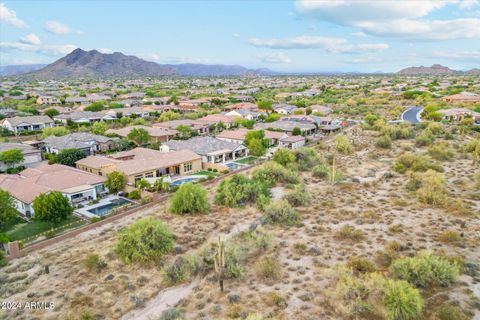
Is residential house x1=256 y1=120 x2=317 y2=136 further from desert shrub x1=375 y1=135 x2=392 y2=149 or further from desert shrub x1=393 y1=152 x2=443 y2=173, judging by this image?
desert shrub x1=393 y1=152 x2=443 y2=173

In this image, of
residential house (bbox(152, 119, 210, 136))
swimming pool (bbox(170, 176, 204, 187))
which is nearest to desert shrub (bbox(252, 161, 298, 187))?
swimming pool (bbox(170, 176, 204, 187))

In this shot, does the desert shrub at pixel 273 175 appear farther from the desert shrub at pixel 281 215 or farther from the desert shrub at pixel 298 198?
the desert shrub at pixel 281 215

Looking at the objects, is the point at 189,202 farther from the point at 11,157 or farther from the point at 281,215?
the point at 11,157

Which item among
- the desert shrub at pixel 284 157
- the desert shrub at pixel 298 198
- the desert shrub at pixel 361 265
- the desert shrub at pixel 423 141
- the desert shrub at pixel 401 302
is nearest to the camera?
the desert shrub at pixel 401 302

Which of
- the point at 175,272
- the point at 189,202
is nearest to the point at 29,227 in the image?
the point at 189,202

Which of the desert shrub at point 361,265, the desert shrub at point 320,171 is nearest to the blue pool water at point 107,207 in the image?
the desert shrub at point 361,265

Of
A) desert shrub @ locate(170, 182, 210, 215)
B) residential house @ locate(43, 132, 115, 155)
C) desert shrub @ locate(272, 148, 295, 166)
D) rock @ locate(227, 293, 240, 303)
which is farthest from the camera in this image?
residential house @ locate(43, 132, 115, 155)
